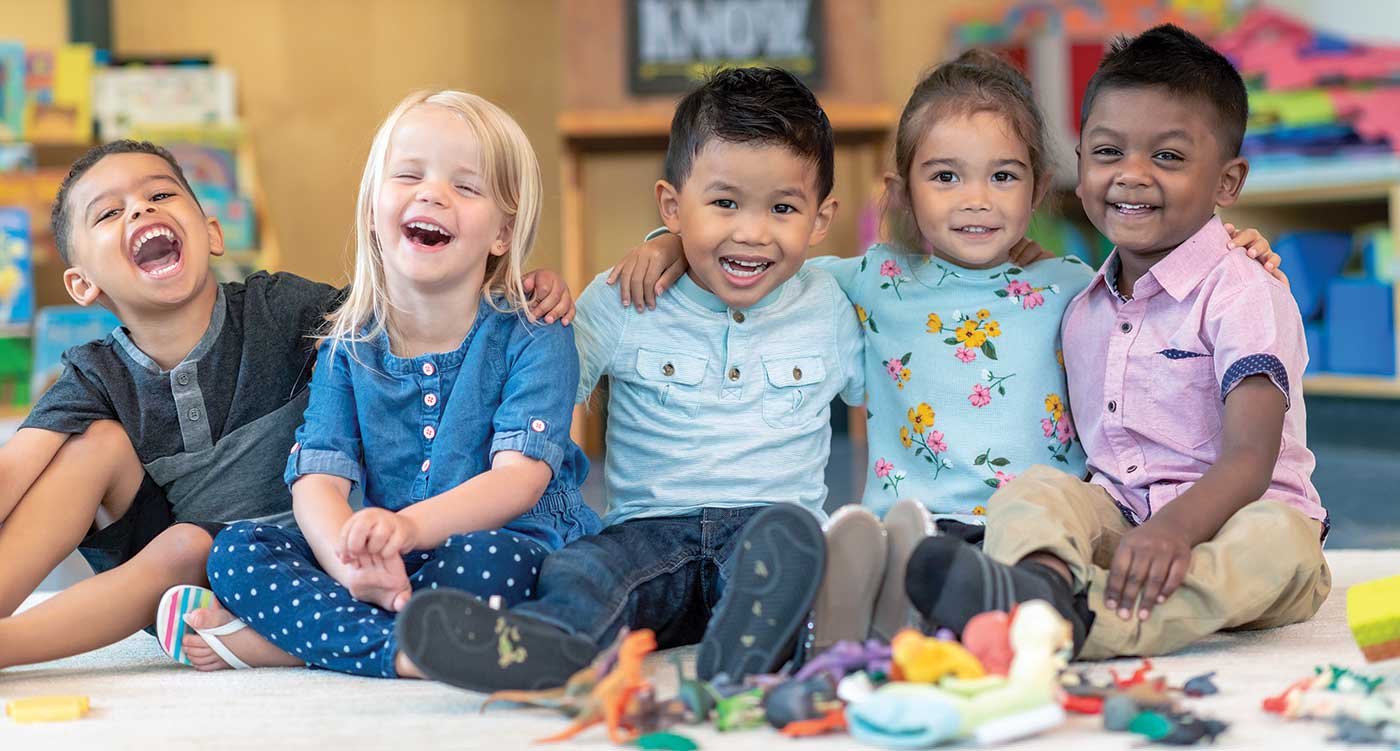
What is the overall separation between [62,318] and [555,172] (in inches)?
48.2

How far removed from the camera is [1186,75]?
1.30m

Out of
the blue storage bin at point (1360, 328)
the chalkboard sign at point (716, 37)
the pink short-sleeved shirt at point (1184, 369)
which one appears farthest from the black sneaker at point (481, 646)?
the chalkboard sign at point (716, 37)

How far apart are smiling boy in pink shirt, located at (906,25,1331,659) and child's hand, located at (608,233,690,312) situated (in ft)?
1.28

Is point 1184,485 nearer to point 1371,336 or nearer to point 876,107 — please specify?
point 1371,336

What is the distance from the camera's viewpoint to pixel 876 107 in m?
3.16

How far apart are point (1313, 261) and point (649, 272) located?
1.96m

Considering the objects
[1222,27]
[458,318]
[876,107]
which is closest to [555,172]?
[876,107]

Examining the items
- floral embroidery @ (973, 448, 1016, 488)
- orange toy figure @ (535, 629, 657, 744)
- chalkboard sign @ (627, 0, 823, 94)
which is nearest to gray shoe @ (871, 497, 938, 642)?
orange toy figure @ (535, 629, 657, 744)

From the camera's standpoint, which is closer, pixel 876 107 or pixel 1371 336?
pixel 1371 336

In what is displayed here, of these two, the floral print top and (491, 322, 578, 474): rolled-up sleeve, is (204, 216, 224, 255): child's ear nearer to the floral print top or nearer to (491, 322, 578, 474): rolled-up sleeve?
(491, 322, 578, 474): rolled-up sleeve

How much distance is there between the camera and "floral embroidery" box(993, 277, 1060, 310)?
1.43 meters

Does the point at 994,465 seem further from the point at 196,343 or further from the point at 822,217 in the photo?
the point at 196,343

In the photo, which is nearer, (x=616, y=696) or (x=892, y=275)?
(x=616, y=696)

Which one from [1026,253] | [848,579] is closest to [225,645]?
[848,579]
